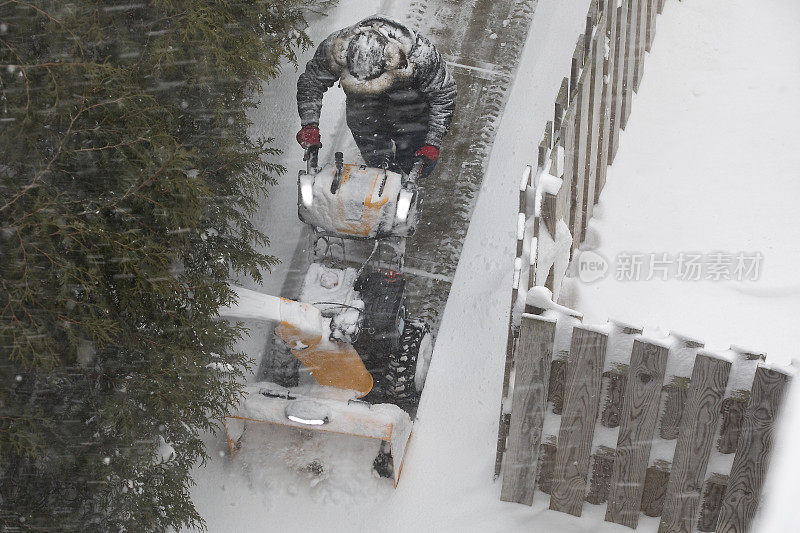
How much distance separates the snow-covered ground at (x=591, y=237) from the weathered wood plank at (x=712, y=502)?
278 millimetres

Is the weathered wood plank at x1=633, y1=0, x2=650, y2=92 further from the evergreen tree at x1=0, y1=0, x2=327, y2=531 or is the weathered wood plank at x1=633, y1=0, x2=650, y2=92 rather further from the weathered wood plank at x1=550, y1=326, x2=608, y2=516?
the weathered wood plank at x1=550, y1=326, x2=608, y2=516

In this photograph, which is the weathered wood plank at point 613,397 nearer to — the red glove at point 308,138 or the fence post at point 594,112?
the fence post at point 594,112

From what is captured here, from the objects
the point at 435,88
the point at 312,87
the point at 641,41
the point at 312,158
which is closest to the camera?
the point at 312,158

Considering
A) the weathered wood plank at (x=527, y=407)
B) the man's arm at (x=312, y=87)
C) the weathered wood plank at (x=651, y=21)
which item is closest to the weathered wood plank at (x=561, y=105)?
the weathered wood plank at (x=527, y=407)

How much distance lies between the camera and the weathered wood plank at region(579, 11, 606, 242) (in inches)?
189

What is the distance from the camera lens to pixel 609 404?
3.98 meters

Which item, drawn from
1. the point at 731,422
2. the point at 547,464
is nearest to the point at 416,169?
the point at 547,464

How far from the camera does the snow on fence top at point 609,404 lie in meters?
3.68

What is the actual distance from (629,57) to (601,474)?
128 inches

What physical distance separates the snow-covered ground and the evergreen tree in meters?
0.82

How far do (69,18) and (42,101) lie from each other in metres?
0.53

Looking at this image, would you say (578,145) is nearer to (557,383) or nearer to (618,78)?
(618,78)

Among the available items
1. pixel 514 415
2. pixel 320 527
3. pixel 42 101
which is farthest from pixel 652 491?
pixel 42 101

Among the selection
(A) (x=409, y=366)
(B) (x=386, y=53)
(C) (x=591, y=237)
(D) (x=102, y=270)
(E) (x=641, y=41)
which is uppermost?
(E) (x=641, y=41)
